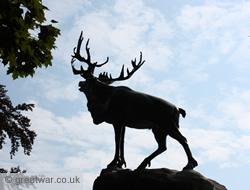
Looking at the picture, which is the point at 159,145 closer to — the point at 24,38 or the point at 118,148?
the point at 118,148

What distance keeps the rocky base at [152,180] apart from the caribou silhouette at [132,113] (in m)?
0.32

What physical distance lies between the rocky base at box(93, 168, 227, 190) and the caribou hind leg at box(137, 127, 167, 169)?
325 millimetres

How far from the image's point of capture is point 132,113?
23.9 feet

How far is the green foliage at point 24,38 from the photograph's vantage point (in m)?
5.89

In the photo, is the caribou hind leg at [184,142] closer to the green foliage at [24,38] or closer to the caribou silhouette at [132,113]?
the caribou silhouette at [132,113]

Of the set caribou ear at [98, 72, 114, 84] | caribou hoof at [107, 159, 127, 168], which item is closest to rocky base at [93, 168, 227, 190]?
caribou hoof at [107, 159, 127, 168]

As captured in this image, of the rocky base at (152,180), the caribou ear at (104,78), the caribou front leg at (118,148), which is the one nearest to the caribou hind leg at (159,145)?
the rocky base at (152,180)

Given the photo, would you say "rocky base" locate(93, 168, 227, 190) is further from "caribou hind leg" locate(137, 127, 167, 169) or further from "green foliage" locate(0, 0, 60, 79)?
"green foliage" locate(0, 0, 60, 79)

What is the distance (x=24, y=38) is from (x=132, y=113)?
2.68m

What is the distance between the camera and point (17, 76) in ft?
21.4

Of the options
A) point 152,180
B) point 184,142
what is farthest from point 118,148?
point 184,142

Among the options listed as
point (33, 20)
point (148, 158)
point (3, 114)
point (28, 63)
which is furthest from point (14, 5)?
point (3, 114)

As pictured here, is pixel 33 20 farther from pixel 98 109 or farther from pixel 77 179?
pixel 77 179

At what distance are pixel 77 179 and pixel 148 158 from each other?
216 cm
